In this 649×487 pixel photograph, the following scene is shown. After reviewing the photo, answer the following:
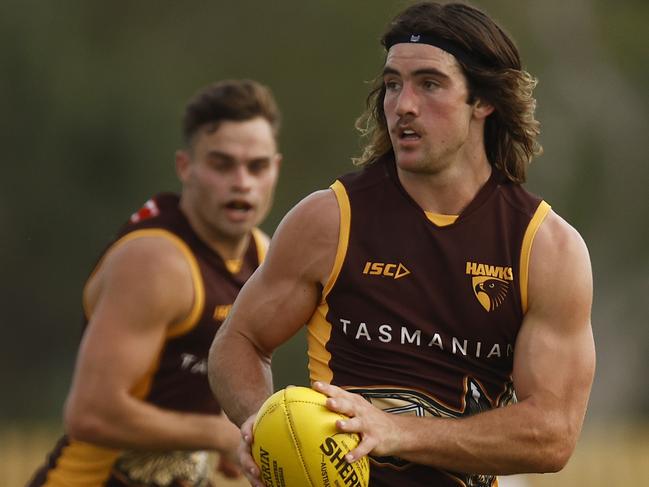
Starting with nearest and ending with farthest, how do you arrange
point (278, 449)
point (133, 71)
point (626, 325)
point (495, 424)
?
point (278, 449) → point (495, 424) → point (626, 325) → point (133, 71)

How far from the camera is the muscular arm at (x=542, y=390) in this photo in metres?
4.83

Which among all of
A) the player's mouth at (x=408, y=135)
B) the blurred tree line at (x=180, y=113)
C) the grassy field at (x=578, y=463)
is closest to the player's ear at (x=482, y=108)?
the player's mouth at (x=408, y=135)

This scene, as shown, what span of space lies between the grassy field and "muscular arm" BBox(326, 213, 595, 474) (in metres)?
6.12

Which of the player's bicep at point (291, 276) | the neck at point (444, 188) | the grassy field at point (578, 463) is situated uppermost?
the neck at point (444, 188)

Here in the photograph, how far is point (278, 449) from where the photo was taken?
179 inches

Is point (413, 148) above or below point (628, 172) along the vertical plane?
below

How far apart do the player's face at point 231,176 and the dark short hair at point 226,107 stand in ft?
0.14

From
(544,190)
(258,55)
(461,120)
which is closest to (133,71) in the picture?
(258,55)

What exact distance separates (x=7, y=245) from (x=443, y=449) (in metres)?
16.8

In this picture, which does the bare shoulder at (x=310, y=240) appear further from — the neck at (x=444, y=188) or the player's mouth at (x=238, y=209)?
the player's mouth at (x=238, y=209)

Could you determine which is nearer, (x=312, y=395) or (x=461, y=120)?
(x=312, y=395)

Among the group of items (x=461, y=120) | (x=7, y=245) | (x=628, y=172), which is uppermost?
(x=628, y=172)

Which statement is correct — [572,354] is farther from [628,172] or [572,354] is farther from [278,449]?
[628,172]

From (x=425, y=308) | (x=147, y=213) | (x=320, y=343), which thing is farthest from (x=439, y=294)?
(x=147, y=213)
